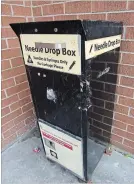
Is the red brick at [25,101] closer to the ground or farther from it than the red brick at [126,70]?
closer to the ground

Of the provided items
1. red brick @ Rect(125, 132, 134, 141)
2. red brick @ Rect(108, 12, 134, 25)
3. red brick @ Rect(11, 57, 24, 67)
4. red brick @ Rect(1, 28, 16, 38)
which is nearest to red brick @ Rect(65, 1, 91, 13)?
red brick @ Rect(108, 12, 134, 25)

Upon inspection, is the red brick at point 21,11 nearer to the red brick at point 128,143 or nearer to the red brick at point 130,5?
the red brick at point 130,5

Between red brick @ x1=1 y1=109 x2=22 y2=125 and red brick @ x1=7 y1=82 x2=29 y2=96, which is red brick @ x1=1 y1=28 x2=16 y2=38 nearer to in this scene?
red brick @ x1=7 y1=82 x2=29 y2=96

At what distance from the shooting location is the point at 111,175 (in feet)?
4.56

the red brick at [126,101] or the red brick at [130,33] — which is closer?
the red brick at [130,33]

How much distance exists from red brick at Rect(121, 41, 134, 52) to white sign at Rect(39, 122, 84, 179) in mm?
743

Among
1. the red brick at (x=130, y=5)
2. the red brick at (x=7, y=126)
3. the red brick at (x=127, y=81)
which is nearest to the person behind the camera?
the red brick at (x=130, y=5)

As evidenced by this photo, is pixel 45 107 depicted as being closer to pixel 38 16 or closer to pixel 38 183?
pixel 38 183

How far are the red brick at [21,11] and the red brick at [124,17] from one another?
81 cm

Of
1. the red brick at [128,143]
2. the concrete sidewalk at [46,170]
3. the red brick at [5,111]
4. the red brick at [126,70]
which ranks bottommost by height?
the concrete sidewalk at [46,170]

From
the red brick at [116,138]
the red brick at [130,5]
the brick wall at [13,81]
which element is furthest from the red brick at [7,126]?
the red brick at [130,5]

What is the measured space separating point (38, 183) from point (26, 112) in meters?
0.73

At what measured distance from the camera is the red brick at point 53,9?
139 centimetres

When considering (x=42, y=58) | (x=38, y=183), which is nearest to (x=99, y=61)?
(x=42, y=58)
